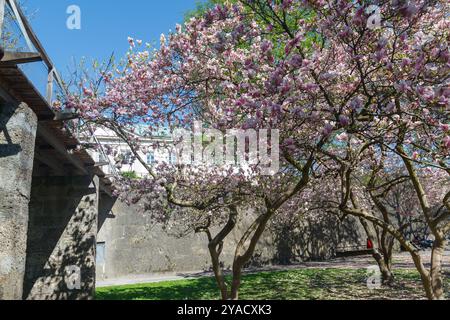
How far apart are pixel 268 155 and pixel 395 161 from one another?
7.38 meters

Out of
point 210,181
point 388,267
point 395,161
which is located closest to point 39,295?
point 210,181

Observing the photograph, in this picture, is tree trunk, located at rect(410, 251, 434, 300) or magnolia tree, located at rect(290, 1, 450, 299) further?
tree trunk, located at rect(410, 251, 434, 300)

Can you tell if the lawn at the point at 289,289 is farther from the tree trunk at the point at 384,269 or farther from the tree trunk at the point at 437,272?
the tree trunk at the point at 437,272

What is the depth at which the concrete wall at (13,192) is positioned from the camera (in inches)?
178

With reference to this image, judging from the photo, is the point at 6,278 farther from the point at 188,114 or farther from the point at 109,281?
the point at 109,281

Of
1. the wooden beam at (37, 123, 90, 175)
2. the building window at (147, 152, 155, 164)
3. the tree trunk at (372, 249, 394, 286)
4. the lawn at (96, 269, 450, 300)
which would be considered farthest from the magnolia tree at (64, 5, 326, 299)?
the tree trunk at (372, 249, 394, 286)

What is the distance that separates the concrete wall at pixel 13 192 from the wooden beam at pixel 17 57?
1016mm

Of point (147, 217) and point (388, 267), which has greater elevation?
point (147, 217)

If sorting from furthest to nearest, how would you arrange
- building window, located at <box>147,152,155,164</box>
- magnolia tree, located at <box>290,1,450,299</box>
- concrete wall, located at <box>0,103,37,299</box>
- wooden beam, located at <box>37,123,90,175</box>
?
building window, located at <box>147,152,155,164</box>, wooden beam, located at <box>37,123,90,175</box>, concrete wall, located at <box>0,103,37,299</box>, magnolia tree, located at <box>290,1,450,299</box>

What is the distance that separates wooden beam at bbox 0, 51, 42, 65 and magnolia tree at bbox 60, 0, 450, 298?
1848 mm

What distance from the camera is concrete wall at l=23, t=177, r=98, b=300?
913 centimetres

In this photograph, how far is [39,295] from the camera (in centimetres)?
906

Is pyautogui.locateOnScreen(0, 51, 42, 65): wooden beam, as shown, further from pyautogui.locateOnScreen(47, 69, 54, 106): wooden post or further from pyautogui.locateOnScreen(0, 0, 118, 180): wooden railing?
pyautogui.locateOnScreen(47, 69, 54, 106): wooden post

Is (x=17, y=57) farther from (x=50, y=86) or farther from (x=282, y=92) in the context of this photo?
(x=282, y=92)
